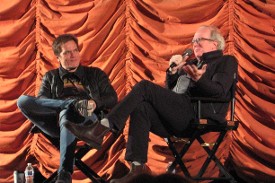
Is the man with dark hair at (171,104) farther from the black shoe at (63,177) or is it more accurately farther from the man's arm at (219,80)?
the black shoe at (63,177)

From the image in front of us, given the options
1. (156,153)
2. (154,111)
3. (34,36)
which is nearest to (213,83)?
(154,111)

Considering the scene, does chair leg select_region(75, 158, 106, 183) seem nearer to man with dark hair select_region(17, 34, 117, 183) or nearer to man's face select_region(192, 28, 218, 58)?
man with dark hair select_region(17, 34, 117, 183)

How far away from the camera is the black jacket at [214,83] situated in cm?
296

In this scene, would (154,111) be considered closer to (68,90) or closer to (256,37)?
(68,90)

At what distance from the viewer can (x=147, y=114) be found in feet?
9.48

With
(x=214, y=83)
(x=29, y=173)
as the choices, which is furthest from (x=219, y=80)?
(x=29, y=173)

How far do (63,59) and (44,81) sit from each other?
20 centimetres

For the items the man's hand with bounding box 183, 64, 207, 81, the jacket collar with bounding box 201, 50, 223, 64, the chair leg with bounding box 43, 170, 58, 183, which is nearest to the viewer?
the man's hand with bounding box 183, 64, 207, 81

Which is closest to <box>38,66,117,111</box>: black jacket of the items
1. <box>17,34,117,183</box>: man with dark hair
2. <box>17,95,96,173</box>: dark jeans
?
<box>17,34,117,183</box>: man with dark hair

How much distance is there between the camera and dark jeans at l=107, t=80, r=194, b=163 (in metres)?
2.74

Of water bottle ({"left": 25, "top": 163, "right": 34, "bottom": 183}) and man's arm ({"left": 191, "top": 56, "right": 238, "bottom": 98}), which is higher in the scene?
man's arm ({"left": 191, "top": 56, "right": 238, "bottom": 98})

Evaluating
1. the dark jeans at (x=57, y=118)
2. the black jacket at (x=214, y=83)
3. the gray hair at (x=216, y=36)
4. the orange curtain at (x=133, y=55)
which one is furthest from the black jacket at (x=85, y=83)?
the gray hair at (x=216, y=36)

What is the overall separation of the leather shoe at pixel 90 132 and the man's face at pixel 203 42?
939mm

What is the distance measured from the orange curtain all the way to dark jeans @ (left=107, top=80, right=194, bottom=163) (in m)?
0.87
